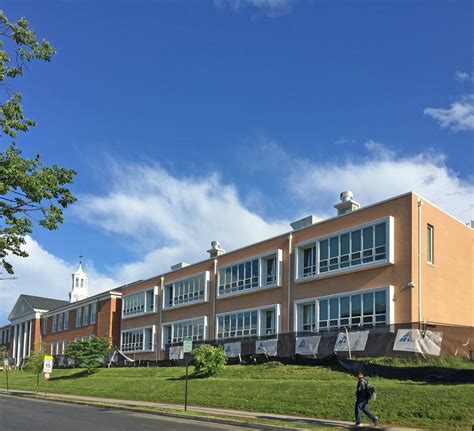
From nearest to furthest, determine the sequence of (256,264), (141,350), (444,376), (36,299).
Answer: (444,376) → (256,264) → (141,350) → (36,299)

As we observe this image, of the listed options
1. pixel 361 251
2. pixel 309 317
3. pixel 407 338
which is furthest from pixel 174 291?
pixel 407 338

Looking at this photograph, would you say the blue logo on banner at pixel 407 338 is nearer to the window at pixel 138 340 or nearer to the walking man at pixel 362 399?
the walking man at pixel 362 399

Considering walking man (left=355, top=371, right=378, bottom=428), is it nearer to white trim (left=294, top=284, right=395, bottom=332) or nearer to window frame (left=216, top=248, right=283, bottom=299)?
white trim (left=294, top=284, right=395, bottom=332)

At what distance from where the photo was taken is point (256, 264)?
38.2m

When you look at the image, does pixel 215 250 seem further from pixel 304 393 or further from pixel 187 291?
pixel 304 393

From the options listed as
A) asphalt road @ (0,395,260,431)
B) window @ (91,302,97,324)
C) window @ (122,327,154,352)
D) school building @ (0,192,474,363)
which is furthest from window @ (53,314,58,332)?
asphalt road @ (0,395,260,431)

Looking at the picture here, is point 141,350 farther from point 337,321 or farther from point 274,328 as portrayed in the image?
point 337,321

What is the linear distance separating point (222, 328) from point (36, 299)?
177ft

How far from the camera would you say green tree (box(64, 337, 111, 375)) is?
148 ft

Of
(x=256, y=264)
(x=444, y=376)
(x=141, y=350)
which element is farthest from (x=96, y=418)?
(x=141, y=350)

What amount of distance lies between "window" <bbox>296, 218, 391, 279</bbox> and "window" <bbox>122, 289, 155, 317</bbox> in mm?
20497

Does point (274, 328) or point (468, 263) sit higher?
point (468, 263)

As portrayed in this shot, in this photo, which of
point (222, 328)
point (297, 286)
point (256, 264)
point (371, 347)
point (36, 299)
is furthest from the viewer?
point (36, 299)

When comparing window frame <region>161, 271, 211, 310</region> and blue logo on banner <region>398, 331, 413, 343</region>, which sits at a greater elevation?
window frame <region>161, 271, 211, 310</region>
